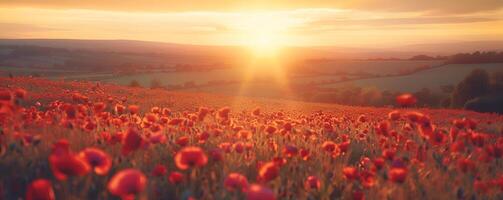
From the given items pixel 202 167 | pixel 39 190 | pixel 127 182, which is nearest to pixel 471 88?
pixel 202 167

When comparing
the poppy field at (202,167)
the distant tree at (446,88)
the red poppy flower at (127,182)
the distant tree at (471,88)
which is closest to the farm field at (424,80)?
the distant tree at (446,88)

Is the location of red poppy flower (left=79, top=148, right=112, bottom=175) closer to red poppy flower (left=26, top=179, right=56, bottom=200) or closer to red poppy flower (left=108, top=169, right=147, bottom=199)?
red poppy flower (left=26, top=179, right=56, bottom=200)

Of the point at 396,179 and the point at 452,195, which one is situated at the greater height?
the point at 396,179

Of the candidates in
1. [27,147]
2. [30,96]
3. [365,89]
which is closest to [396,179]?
[27,147]

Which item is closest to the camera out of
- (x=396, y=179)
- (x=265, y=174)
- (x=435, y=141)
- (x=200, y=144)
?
(x=265, y=174)

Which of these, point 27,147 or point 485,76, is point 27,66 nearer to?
point 485,76

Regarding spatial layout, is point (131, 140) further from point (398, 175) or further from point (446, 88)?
point (446, 88)

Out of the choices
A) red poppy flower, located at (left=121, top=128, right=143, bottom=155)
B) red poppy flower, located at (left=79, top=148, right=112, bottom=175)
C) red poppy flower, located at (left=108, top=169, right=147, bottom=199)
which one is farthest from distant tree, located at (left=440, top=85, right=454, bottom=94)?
red poppy flower, located at (left=108, top=169, right=147, bottom=199)

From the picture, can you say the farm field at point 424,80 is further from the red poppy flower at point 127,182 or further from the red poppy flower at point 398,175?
the red poppy flower at point 127,182

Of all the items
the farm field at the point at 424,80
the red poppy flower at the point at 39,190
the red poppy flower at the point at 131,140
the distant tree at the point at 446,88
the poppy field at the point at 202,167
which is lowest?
the distant tree at the point at 446,88
